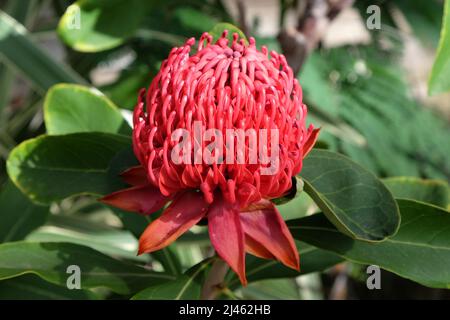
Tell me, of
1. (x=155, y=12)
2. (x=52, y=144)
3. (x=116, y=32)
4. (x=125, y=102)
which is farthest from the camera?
(x=155, y=12)

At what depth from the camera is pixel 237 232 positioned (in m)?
0.62

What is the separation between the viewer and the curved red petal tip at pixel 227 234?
0.61 meters

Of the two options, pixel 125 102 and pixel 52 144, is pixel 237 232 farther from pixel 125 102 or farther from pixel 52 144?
pixel 125 102

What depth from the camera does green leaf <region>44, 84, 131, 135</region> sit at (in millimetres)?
829

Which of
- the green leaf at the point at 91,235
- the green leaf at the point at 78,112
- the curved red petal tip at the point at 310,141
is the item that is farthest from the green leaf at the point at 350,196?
the green leaf at the point at 91,235

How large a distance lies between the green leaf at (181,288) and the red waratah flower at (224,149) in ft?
0.32

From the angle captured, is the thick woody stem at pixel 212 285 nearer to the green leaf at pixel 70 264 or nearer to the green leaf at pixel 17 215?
the green leaf at pixel 70 264

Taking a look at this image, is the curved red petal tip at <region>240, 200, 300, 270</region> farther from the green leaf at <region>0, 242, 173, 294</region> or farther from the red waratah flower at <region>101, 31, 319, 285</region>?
the green leaf at <region>0, 242, 173, 294</region>


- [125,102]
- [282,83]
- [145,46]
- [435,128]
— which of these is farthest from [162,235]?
[435,128]

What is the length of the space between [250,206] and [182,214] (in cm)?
7

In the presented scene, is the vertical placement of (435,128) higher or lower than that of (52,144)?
lower

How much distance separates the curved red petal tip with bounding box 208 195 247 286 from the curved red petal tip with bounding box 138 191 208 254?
0.01 meters

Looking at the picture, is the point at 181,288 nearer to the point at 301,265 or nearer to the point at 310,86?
the point at 301,265

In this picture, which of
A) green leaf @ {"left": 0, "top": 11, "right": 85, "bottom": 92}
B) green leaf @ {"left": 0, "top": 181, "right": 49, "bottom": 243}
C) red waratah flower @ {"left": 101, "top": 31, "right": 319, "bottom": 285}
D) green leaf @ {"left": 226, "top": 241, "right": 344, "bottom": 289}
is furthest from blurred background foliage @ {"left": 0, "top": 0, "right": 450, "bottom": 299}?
red waratah flower @ {"left": 101, "top": 31, "right": 319, "bottom": 285}
